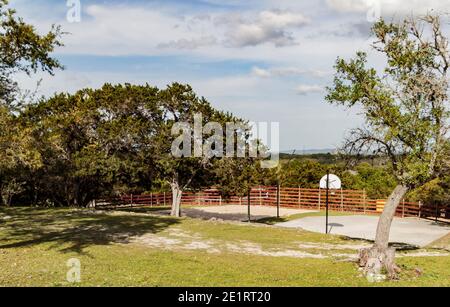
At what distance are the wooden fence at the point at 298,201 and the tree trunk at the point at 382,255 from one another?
796 inches

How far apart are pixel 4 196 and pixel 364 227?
20733mm

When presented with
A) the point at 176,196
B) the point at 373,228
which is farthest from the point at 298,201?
the point at 176,196

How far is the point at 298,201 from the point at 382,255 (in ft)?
84.6

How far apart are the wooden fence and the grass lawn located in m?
14.8

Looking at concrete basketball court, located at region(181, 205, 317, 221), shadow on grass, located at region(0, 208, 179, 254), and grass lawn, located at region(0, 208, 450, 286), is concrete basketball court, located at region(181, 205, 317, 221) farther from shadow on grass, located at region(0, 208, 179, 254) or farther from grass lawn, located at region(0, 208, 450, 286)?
grass lawn, located at region(0, 208, 450, 286)

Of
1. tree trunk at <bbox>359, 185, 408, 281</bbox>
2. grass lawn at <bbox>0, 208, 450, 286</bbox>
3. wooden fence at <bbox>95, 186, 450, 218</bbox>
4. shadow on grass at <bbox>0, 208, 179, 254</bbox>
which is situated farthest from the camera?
wooden fence at <bbox>95, 186, 450, 218</bbox>

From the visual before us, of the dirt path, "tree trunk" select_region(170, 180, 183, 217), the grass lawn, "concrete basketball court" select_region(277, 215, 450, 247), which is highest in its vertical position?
"tree trunk" select_region(170, 180, 183, 217)

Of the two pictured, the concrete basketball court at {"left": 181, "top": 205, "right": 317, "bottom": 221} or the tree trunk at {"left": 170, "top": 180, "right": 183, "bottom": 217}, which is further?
the concrete basketball court at {"left": 181, "top": 205, "right": 317, "bottom": 221}

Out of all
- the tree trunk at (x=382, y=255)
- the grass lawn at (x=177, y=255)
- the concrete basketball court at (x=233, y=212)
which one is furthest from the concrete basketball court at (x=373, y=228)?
the tree trunk at (x=382, y=255)

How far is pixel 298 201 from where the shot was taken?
121 ft

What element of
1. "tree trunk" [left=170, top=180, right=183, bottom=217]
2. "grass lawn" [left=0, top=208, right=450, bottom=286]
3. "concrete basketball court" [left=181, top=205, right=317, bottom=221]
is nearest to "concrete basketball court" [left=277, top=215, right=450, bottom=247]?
"concrete basketball court" [left=181, top=205, right=317, bottom=221]

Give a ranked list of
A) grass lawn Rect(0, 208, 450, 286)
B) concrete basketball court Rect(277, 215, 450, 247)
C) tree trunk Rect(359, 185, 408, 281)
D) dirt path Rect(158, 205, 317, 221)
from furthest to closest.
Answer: dirt path Rect(158, 205, 317, 221) → concrete basketball court Rect(277, 215, 450, 247) → tree trunk Rect(359, 185, 408, 281) → grass lawn Rect(0, 208, 450, 286)

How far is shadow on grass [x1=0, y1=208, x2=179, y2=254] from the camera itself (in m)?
14.3
